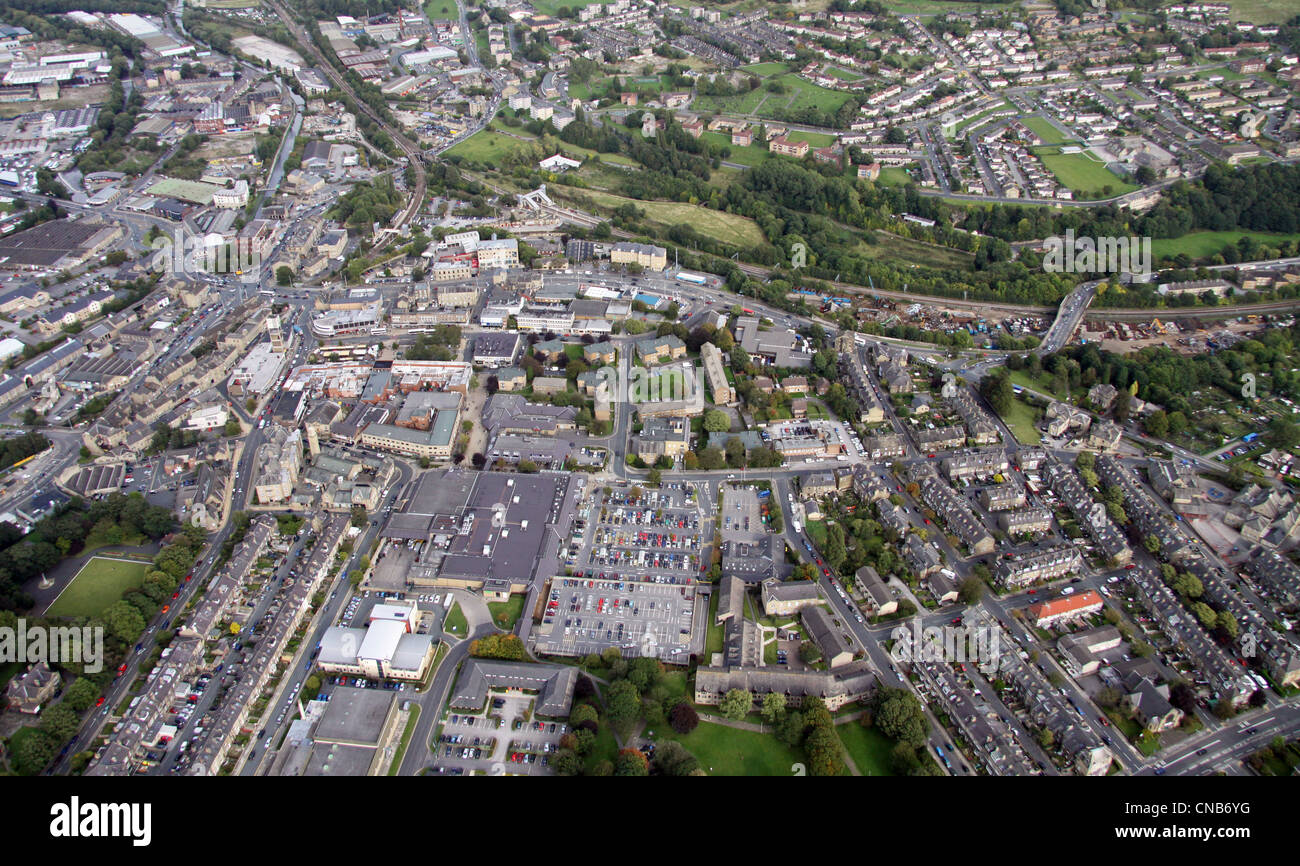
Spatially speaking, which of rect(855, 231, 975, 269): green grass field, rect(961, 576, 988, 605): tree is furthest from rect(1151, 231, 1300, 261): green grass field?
rect(961, 576, 988, 605): tree

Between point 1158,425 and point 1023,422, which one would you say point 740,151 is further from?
point 1158,425

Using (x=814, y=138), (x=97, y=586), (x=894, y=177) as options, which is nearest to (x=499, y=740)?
(x=97, y=586)

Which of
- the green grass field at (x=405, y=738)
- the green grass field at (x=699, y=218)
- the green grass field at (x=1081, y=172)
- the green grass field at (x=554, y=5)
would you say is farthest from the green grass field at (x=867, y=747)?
the green grass field at (x=554, y=5)

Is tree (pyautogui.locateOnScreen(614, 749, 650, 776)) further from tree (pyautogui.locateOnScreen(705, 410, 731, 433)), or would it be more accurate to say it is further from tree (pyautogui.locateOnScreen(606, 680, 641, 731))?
tree (pyautogui.locateOnScreen(705, 410, 731, 433))

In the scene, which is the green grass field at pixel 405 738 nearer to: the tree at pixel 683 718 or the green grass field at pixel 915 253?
the tree at pixel 683 718

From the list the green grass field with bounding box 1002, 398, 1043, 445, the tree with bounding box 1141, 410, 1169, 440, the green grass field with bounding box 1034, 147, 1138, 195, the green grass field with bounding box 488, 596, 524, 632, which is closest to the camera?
the green grass field with bounding box 488, 596, 524, 632
